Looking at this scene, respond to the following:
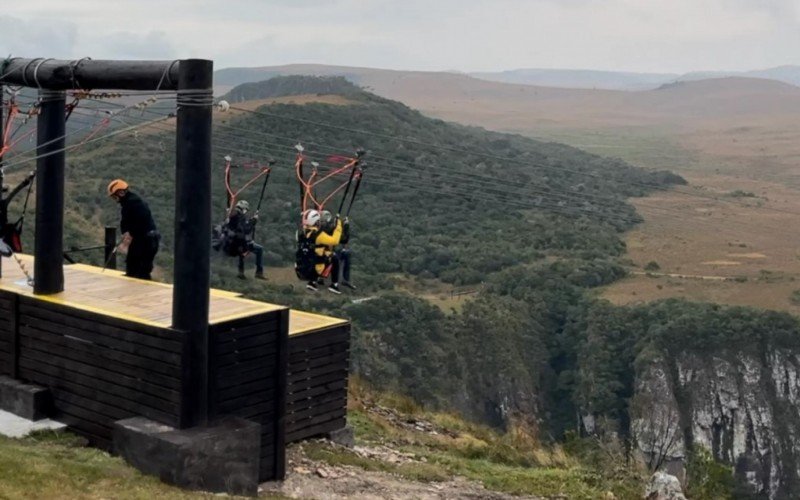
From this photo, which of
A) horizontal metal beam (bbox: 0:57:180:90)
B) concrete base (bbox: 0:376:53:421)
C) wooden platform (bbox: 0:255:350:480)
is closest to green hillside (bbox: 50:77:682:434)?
horizontal metal beam (bbox: 0:57:180:90)

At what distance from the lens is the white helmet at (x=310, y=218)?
51.6 ft

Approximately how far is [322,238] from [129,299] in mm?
4830

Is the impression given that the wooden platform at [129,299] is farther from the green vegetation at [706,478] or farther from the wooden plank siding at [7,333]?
the green vegetation at [706,478]

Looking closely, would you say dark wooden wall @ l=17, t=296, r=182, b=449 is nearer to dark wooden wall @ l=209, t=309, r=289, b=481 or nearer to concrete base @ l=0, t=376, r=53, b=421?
concrete base @ l=0, t=376, r=53, b=421

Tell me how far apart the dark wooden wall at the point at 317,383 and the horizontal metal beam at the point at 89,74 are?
354 centimetres

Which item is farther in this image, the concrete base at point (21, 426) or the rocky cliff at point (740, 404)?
the rocky cliff at point (740, 404)

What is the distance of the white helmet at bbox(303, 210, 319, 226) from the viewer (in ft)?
51.6

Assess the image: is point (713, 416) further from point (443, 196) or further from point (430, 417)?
point (430, 417)

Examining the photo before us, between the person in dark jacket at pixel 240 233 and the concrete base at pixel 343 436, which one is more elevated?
the person in dark jacket at pixel 240 233

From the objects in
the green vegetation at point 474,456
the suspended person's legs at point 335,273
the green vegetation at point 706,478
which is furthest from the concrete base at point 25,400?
the green vegetation at point 706,478

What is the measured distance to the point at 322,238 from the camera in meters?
16.0

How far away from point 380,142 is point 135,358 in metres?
66.3

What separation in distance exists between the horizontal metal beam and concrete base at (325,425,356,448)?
5.05 meters

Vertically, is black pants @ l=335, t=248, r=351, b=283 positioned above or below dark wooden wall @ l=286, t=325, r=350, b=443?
above
